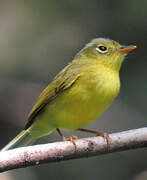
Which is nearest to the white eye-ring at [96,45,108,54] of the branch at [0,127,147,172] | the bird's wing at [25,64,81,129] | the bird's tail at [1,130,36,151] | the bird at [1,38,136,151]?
the bird at [1,38,136,151]

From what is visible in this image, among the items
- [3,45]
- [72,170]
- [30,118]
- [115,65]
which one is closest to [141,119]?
[72,170]

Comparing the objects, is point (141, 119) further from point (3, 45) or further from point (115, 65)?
point (3, 45)

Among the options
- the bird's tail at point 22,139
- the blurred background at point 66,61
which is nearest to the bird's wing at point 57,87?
the bird's tail at point 22,139

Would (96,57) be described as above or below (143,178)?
above

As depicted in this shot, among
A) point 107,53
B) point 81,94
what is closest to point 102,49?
point 107,53

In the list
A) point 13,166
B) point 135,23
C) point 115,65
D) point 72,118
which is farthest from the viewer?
point 135,23

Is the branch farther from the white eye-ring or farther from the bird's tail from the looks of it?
the white eye-ring

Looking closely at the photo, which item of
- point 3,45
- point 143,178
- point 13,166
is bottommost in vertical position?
point 143,178
